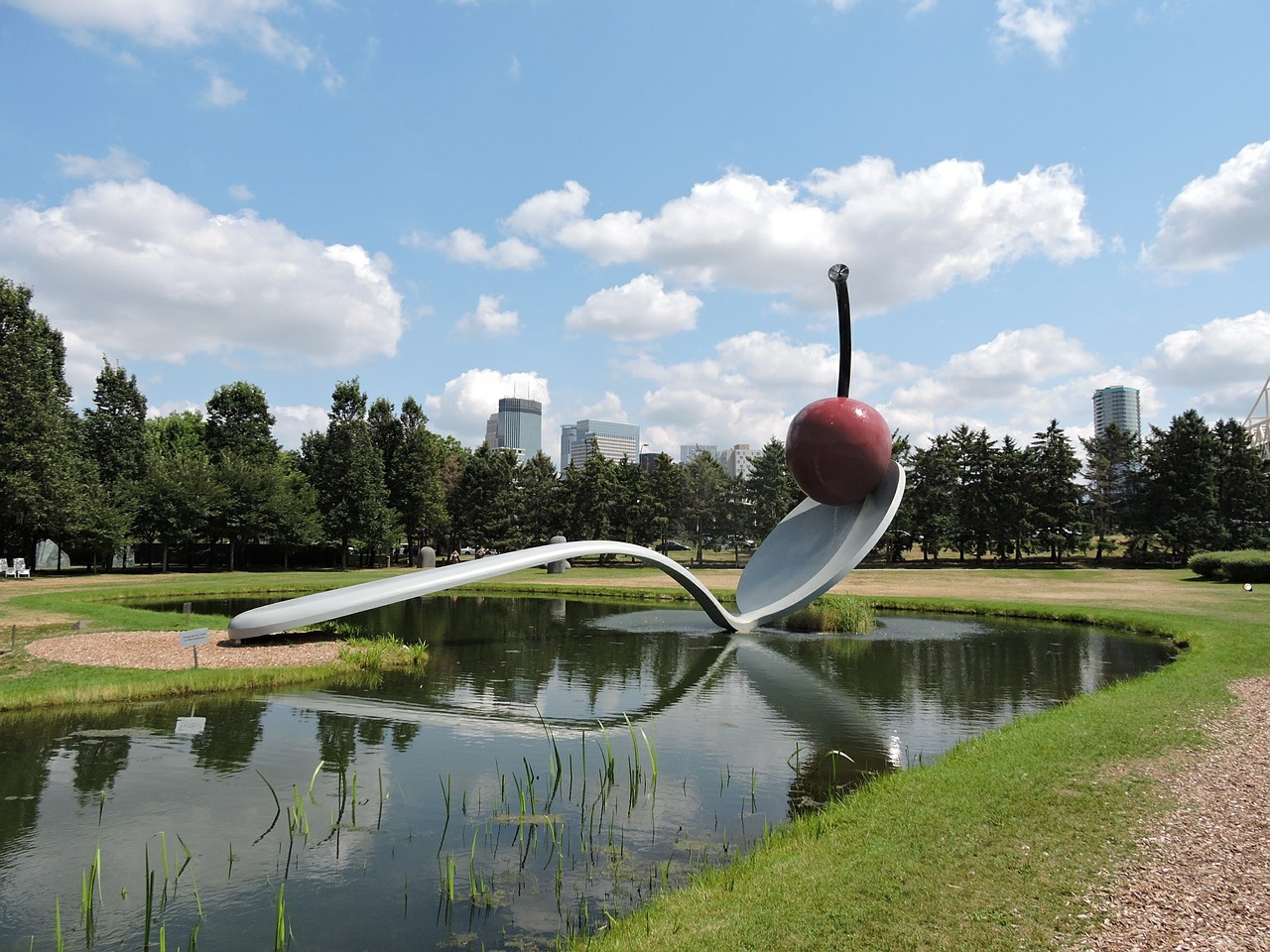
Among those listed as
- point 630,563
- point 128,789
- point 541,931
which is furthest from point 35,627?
point 630,563

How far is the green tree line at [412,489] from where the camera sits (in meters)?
37.3

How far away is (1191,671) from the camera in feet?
39.0

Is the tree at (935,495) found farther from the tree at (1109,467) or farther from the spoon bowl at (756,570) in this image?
the spoon bowl at (756,570)

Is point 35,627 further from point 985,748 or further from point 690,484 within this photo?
A: point 690,484

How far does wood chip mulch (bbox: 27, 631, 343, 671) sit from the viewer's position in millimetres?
13125

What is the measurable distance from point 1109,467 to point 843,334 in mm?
44726

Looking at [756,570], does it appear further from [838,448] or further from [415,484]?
[415,484]

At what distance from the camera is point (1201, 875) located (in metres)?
4.68

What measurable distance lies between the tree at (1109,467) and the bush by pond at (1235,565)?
17.1m

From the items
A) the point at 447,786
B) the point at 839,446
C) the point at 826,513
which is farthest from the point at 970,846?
the point at 826,513

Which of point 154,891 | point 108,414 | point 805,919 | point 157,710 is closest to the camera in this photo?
point 805,919

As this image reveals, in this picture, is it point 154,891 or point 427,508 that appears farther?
point 427,508

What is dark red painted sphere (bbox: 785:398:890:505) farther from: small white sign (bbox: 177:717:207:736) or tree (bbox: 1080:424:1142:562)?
tree (bbox: 1080:424:1142:562)

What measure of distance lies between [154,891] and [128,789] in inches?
97.3
